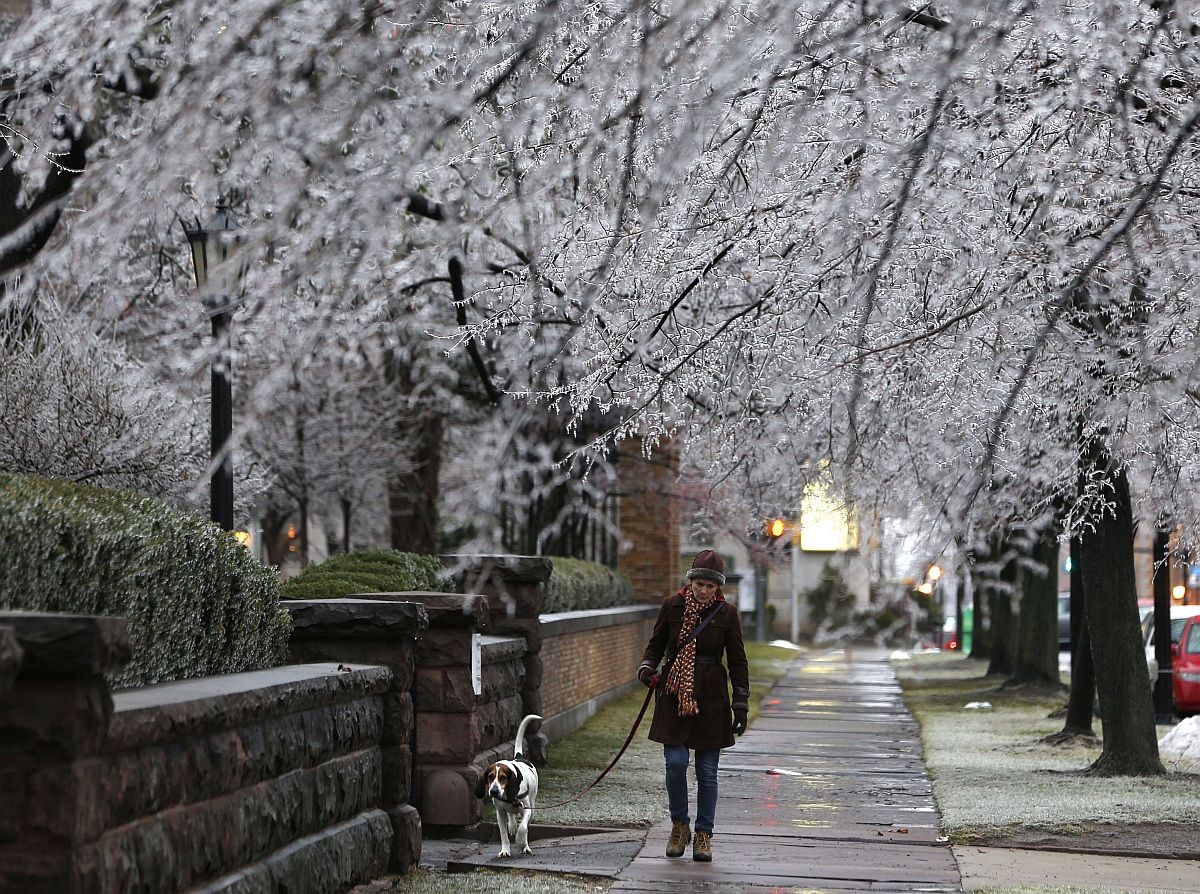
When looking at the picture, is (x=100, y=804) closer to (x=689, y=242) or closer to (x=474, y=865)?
(x=474, y=865)

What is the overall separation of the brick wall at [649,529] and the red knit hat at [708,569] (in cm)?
1533

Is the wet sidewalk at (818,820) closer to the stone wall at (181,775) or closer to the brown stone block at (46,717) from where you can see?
the stone wall at (181,775)

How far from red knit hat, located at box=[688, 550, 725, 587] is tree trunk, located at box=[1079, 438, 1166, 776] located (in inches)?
216

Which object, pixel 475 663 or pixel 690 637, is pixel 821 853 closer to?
pixel 690 637

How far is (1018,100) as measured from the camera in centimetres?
764

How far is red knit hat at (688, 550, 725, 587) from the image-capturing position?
899 cm

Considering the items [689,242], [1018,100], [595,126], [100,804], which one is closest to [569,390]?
[689,242]

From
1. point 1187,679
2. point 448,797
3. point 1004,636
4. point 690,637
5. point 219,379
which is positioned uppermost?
point 219,379

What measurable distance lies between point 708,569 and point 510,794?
181cm

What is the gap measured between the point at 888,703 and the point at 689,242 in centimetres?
1704

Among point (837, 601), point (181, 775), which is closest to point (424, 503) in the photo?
point (837, 601)

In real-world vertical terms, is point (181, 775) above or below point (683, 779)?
above

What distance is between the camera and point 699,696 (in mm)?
8961

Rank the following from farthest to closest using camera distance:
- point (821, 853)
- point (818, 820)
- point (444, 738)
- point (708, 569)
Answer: point (818, 820) < point (444, 738) < point (821, 853) < point (708, 569)
